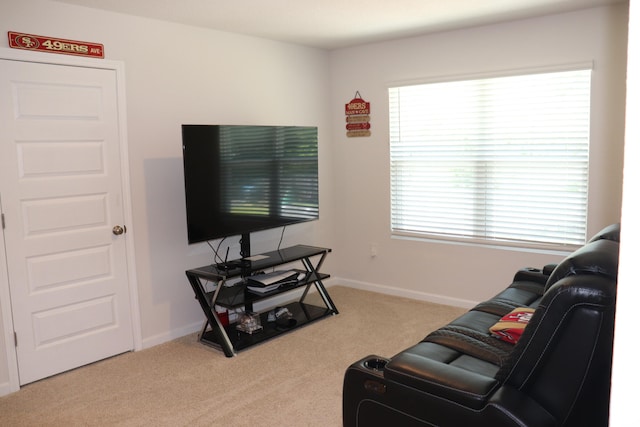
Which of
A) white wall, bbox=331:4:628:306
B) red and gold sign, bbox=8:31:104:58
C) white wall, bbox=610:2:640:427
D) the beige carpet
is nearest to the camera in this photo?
white wall, bbox=610:2:640:427

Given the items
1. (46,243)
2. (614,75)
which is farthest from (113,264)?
(614,75)

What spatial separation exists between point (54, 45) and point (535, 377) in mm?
3393

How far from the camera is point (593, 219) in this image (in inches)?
164

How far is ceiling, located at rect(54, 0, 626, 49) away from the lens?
3635mm

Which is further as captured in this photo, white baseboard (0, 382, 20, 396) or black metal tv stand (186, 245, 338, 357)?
black metal tv stand (186, 245, 338, 357)

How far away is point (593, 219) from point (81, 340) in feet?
13.0

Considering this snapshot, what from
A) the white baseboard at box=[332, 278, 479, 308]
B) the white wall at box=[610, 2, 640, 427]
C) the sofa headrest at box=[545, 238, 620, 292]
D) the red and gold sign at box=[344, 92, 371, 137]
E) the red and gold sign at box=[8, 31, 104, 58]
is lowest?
the white baseboard at box=[332, 278, 479, 308]

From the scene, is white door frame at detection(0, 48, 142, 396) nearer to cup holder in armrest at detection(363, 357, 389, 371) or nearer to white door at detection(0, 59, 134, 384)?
white door at detection(0, 59, 134, 384)

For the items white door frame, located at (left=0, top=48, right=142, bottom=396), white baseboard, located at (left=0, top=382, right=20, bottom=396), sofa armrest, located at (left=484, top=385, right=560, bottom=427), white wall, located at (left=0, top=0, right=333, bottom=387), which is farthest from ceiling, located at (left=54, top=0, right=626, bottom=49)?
sofa armrest, located at (left=484, top=385, right=560, bottom=427)

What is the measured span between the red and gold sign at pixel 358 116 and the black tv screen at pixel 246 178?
734mm

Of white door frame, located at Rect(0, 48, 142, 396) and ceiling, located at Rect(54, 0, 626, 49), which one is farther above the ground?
ceiling, located at Rect(54, 0, 626, 49)

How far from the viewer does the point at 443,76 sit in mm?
4773

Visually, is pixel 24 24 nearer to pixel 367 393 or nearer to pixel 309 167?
pixel 309 167

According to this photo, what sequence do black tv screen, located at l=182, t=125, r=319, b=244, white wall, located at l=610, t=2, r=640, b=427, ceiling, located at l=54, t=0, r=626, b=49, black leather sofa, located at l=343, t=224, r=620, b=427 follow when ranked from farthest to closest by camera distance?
black tv screen, located at l=182, t=125, r=319, b=244 < ceiling, located at l=54, t=0, r=626, b=49 < black leather sofa, located at l=343, t=224, r=620, b=427 < white wall, located at l=610, t=2, r=640, b=427
